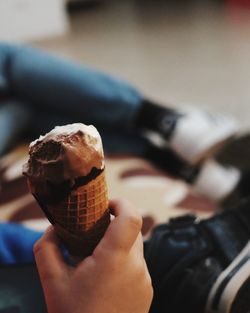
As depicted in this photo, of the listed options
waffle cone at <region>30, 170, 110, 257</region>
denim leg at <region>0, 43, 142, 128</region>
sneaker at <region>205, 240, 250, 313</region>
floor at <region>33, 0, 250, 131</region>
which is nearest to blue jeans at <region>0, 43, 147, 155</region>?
denim leg at <region>0, 43, 142, 128</region>

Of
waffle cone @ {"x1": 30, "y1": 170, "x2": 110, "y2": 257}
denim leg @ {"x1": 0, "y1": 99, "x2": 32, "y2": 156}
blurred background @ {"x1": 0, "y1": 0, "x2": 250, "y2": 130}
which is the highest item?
waffle cone @ {"x1": 30, "y1": 170, "x2": 110, "y2": 257}

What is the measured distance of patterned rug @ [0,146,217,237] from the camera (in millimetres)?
820

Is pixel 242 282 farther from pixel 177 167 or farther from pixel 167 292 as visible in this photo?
pixel 177 167

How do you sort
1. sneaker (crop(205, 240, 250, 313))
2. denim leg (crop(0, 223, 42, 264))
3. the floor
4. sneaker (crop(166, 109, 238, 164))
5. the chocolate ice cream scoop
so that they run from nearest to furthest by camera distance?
the chocolate ice cream scoop
sneaker (crop(205, 240, 250, 313))
denim leg (crop(0, 223, 42, 264))
sneaker (crop(166, 109, 238, 164))
the floor

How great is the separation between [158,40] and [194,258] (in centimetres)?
196

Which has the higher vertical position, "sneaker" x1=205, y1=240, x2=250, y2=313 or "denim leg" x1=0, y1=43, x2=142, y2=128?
"sneaker" x1=205, y1=240, x2=250, y2=313

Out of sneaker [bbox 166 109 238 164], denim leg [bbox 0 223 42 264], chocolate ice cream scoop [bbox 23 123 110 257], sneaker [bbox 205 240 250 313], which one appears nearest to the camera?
chocolate ice cream scoop [bbox 23 123 110 257]

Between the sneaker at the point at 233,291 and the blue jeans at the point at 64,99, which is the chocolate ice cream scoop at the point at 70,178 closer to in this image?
the sneaker at the point at 233,291

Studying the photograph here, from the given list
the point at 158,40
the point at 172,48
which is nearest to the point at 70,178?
the point at 172,48

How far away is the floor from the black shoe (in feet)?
2.70

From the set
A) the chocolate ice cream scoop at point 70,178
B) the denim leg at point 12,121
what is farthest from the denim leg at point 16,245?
the denim leg at point 12,121

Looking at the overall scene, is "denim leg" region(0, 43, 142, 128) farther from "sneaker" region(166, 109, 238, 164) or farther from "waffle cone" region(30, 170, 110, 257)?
"waffle cone" region(30, 170, 110, 257)

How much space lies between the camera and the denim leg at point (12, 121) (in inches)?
42.3

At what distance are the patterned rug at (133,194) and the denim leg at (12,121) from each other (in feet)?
0.14
